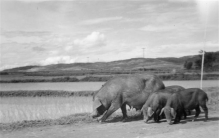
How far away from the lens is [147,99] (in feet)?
Answer: 40.0

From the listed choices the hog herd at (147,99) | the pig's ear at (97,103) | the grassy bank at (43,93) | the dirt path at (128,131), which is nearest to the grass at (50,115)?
the pig's ear at (97,103)

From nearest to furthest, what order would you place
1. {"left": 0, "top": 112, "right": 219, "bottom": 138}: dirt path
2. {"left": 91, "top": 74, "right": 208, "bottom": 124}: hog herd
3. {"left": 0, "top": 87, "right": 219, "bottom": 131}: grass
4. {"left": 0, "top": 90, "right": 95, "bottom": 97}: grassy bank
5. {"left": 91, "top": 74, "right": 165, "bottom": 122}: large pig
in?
{"left": 0, "top": 112, "right": 219, "bottom": 138}: dirt path, {"left": 91, "top": 74, "right": 208, "bottom": 124}: hog herd, {"left": 0, "top": 87, "right": 219, "bottom": 131}: grass, {"left": 91, "top": 74, "right": 165, "bottom": 122}: large pig, {"left": 0, "top": 90, "right": 95, "bottom": 97}: grassy bank

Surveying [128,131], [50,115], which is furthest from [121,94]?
[50,115]

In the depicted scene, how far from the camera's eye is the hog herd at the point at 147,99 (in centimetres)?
1144

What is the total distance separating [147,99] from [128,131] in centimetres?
260

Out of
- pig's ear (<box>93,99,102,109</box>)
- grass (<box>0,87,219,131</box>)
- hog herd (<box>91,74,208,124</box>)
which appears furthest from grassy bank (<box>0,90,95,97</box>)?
pig's ear (<box>93,99,102,109</box>)

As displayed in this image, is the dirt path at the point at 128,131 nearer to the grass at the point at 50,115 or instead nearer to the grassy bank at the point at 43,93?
the grass at the point at 50,115

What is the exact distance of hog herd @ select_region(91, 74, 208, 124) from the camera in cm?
1144

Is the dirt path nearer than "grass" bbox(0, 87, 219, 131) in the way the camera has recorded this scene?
Yes

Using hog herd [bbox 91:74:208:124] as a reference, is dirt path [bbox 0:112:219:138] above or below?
below

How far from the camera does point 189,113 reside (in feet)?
44.8

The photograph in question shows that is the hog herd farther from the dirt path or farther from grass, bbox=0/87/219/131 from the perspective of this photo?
grass, bbox=0/87/219/131

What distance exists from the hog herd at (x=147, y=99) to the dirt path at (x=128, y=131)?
57cm

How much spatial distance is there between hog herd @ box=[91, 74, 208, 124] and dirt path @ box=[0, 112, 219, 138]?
0.57m
